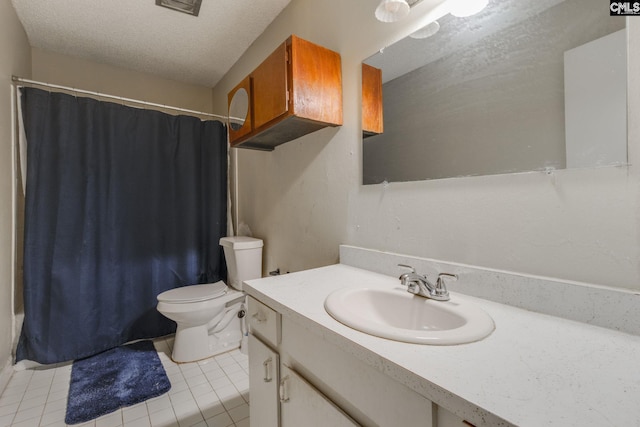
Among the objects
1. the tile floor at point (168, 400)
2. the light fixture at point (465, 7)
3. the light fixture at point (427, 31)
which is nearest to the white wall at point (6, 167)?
the tile floor at point (168, 400)

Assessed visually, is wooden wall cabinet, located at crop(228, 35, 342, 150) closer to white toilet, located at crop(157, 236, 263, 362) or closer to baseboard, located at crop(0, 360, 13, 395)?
white toilet, located at crop(157, 236, 263, 362)

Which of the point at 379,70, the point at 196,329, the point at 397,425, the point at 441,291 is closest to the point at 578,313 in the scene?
the point at 441,291

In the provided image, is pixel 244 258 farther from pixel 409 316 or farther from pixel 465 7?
pixel 465 7

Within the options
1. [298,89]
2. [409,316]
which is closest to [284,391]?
[409,316]

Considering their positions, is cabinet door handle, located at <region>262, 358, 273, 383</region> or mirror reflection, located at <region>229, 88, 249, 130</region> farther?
mirror reflection, located at <region>229, 88, 249, 130</region>

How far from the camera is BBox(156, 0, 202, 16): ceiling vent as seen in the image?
1.66 meters

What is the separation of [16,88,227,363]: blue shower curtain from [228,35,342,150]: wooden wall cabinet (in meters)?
1.11

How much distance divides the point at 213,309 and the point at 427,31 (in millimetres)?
1887

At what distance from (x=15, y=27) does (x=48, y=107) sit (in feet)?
1.68

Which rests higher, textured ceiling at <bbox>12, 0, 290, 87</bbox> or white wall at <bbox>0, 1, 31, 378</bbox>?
textured ceiling at <bbox>12, 0, 290, 87</bbox>

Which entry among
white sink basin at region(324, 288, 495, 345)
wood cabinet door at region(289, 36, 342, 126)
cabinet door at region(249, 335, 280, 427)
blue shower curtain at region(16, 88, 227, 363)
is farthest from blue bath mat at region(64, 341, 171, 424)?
wood cabinet door at region(289, 36, 342, 126)

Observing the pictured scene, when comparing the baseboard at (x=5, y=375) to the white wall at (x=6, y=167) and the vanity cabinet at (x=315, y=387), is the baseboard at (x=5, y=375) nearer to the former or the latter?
the white wall at (x=6, y=167)

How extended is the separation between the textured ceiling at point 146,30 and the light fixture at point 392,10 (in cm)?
90

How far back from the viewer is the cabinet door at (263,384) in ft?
2.97
